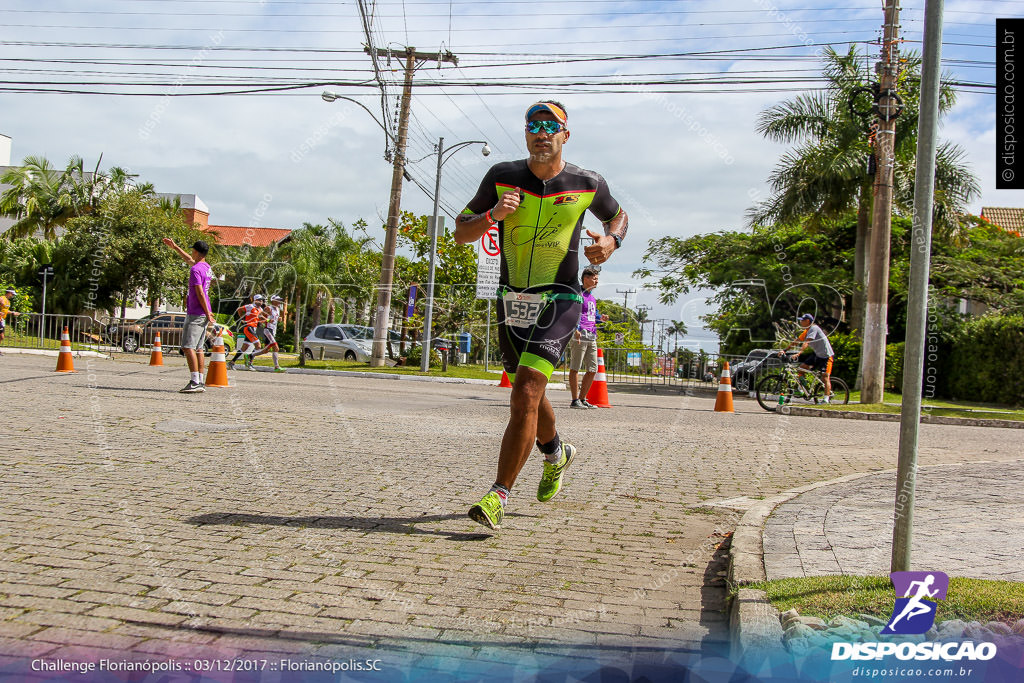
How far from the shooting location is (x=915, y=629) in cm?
275

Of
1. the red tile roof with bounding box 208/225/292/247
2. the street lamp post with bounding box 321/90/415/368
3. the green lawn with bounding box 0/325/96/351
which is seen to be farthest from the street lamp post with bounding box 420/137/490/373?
the red tile roof with bounding box 208/225/292/247

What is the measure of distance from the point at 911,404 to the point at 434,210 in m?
24.1

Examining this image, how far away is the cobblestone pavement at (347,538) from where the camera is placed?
2.96 m

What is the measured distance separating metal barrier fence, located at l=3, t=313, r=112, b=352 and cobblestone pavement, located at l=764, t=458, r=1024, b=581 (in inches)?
908

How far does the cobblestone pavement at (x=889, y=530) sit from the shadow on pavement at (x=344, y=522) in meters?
1.55

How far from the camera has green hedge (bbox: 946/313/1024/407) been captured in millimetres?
21422

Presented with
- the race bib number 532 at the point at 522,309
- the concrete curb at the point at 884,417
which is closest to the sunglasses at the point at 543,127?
the race bib number 532 at the point at 522,309

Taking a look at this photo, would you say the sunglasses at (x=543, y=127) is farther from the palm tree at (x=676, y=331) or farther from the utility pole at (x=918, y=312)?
the palm tree at (x=676, y=331)

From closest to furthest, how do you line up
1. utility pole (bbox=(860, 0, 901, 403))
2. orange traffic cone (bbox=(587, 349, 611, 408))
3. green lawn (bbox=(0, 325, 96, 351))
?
orange traffic cone (bbox=(587, 349, 611, 408)) < utility pole (bbox=(860, 0, 901, 403)) < green lawn (bbox=(0, 325, 96, 351))

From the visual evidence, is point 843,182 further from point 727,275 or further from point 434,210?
point 434,210

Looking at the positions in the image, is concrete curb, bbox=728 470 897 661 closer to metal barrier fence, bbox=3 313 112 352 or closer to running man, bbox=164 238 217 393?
running man, bbox=164 238 217 393

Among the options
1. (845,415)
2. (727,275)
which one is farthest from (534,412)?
(727,275)

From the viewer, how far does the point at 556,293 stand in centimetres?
472

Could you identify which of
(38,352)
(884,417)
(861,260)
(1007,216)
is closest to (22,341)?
(38,352)
